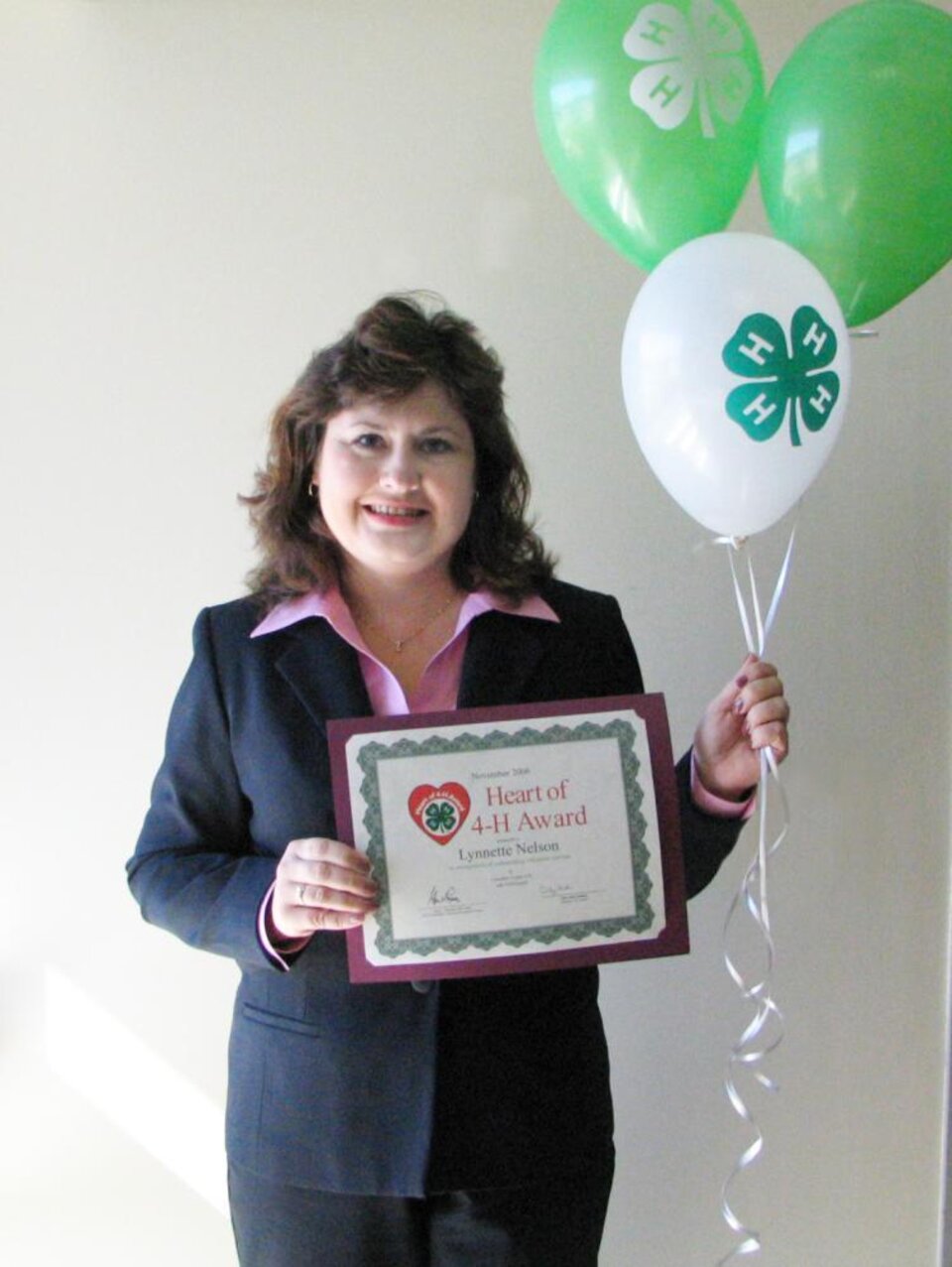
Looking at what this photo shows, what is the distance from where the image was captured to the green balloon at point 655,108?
1263mm

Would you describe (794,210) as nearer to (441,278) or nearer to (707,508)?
(707,508)

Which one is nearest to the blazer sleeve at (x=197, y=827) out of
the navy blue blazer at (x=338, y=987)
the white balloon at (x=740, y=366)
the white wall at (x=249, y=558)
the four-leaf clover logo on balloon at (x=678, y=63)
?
the navy blue blazer at (x=338, y=987)

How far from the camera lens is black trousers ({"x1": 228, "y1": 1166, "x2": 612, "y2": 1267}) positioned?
1343 millimetres

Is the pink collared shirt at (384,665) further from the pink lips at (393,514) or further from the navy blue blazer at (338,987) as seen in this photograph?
the pink lips at (393,514)

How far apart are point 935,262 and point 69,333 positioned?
1.22 metres

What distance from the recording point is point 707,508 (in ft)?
4.42

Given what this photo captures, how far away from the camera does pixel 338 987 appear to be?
1.36m

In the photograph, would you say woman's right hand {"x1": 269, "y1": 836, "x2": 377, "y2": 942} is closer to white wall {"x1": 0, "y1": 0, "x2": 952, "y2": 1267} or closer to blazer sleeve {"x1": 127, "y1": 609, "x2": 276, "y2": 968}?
blazer sleeve {"x1": 127, "y1": 609, "x2": 276, "y2": 968}

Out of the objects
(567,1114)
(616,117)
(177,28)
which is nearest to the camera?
(616,117)

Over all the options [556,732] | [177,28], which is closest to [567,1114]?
[556,732]

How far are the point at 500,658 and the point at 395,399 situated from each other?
0.32 metres

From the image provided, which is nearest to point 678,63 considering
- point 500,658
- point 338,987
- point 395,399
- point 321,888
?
point 395,399
